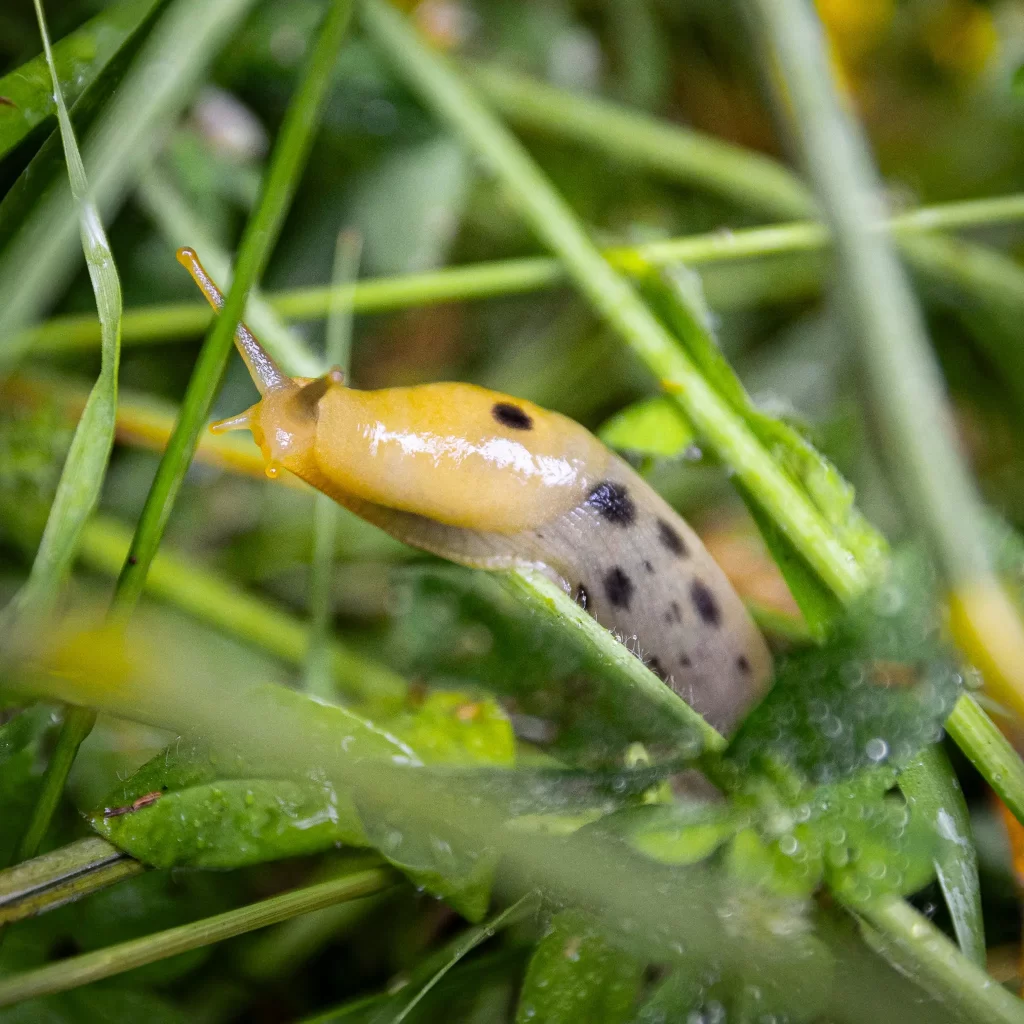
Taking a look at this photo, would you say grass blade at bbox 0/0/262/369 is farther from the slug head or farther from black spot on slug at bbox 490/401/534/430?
black spot on slug at bbox 490/401/534/430

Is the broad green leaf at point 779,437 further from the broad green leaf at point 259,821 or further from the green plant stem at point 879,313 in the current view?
the broad green leaf at point 259,821

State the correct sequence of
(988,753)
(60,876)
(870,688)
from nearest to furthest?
(870,688) < (60,876) < (988,753)

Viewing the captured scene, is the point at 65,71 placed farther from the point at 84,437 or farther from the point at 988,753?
the point at 988,753

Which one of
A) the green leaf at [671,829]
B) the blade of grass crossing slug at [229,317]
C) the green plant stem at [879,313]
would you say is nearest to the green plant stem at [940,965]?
the green leaf at [671,829]

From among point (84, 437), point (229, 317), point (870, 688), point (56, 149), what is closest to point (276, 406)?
point (229, 317)

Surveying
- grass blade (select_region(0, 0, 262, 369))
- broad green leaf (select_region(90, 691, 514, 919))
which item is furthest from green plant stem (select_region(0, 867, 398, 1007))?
grass blade (select_region(0, 0, 262, 369))

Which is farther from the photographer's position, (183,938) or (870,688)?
(183,938)
